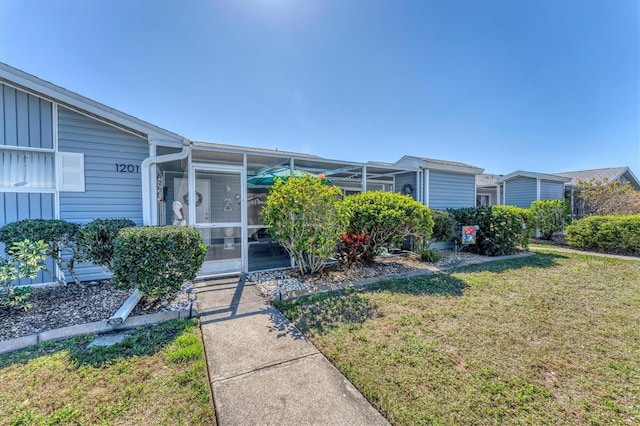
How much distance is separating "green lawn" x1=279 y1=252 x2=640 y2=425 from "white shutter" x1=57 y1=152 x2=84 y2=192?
16.6ft

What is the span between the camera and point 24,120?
16.2ft

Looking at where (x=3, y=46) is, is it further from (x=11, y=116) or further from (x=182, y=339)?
(x=182, y=339)

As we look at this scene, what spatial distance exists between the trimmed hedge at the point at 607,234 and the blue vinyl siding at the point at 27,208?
1713 centimetres

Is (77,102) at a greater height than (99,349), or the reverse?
(77,102)

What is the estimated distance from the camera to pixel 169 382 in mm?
2473

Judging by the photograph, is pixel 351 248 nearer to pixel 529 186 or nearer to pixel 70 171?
pixel 70 171

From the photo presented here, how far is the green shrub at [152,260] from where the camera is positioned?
3.68 meters

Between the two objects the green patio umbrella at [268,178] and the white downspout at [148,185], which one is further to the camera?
the green patio umbrella at [268,178]

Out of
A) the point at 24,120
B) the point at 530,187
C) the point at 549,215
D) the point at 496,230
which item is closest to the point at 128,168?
the point at 24,120

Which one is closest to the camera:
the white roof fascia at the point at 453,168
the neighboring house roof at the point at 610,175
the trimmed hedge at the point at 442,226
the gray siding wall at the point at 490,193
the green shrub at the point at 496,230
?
the trimmed hedge at the point at 442,226

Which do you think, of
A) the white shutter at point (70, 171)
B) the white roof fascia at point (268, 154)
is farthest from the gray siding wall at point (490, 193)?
the white shutter at point (70, 171)

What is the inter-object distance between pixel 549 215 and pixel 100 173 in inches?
666

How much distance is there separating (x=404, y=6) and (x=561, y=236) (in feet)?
45.0

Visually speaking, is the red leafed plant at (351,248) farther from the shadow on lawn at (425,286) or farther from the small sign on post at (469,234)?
the small sign on post at (469,234)
